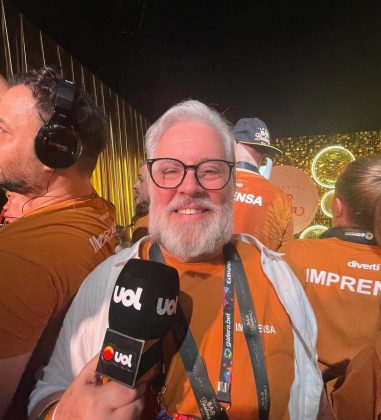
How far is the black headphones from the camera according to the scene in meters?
1.08

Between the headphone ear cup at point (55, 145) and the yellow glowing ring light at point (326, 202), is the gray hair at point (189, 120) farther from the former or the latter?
the yellow glowing ring light at point (326, 202)

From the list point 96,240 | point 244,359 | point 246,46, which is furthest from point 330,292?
point 246,46

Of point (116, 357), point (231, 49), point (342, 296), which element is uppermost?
point (231, 49)

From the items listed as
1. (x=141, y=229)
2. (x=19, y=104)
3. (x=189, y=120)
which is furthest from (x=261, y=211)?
(x=19, y=104)

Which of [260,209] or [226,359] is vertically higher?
[260,209]

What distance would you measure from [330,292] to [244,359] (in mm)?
678

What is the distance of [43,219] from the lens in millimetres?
1053

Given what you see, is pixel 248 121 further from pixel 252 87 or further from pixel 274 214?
pixel 252 87

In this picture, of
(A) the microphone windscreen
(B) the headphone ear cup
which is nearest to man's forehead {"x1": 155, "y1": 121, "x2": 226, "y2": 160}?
(B) the headphone ear cup

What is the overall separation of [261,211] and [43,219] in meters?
1.14

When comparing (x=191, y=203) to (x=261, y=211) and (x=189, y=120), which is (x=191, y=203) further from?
(x=261, y=211)

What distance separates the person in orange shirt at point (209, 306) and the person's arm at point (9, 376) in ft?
0.23

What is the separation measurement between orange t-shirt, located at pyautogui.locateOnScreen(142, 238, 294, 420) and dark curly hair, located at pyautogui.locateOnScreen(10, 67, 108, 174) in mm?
484

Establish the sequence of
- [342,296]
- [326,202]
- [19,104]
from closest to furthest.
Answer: [19,104] < [342,296] < [326,202]
